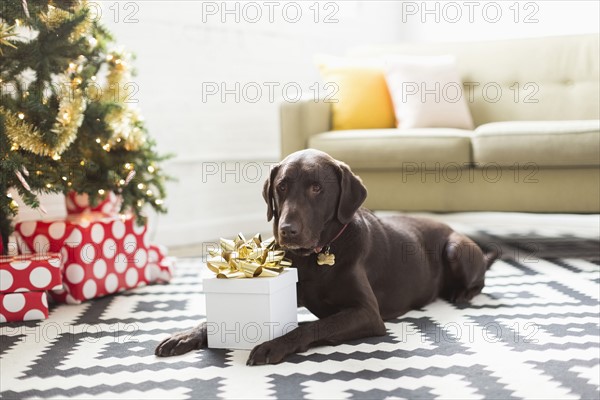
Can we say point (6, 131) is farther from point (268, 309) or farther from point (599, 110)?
point (599, 110)

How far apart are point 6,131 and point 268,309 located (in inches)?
53.3

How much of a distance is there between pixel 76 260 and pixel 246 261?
108 centimetres

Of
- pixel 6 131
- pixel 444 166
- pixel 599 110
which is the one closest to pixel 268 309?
pixel 6 131

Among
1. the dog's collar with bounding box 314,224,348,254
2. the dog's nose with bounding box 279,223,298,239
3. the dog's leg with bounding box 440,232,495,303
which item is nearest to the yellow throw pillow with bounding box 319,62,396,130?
the dog's leg with bounding box 440,232,495,303

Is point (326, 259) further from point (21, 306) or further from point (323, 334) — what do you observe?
point (21, 306)

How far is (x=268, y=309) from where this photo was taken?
2297 mm

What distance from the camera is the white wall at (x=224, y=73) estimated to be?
4508 mm

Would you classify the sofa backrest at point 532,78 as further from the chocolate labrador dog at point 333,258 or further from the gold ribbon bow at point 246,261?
the gold ribbon bow at point 246,261

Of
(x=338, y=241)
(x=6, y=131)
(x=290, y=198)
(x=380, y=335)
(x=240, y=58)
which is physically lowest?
(x=380, y=335)

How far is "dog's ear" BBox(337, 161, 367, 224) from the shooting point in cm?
245

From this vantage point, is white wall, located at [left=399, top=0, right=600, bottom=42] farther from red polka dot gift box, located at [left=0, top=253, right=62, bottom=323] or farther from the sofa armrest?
red polka dot gift box, located at [left=0, top=253, right=62, bottom=323]

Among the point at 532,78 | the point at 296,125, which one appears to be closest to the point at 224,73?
the point at 296,125

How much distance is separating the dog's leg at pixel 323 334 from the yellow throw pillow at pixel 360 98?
216 cm

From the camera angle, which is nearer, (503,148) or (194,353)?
(194,353)
